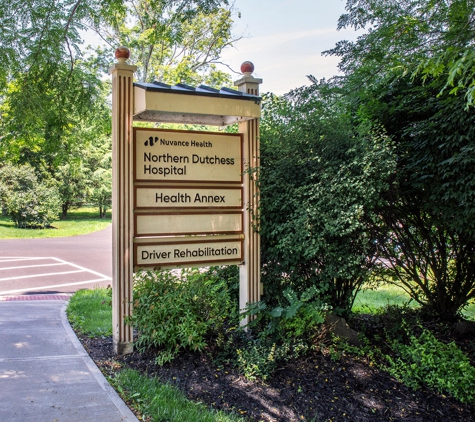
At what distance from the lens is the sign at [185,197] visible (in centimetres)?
518

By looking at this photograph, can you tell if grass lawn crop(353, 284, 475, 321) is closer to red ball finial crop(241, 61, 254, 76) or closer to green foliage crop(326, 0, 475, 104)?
green foliage crop(326, 0, 475, 104)

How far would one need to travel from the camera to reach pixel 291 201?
5098 mm

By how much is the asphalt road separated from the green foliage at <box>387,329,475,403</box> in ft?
23.2

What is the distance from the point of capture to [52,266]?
1302 centimetres

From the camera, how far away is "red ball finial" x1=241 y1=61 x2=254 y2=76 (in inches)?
229

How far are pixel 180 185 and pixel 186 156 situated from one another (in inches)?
13.7

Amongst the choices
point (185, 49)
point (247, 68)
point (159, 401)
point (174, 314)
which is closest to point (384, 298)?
point (247, 68)

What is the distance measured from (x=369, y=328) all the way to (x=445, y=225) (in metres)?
1.61

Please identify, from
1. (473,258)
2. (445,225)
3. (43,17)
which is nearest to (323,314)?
(445,225)

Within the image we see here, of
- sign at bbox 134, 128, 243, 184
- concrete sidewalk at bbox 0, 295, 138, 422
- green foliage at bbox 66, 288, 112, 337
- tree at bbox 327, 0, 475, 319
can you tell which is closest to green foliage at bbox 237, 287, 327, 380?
tree at bbox 327, 0, 475, 319

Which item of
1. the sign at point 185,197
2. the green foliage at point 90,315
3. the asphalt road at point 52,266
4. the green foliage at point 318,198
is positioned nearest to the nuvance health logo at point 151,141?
the sign at point 185,197

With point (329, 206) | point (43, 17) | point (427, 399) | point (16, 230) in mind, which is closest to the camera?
point (427, 399)

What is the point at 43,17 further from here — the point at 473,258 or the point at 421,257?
the point at 473,258

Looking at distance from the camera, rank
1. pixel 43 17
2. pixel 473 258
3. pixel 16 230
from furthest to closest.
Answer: pixel 16 230 < pixel 43 17 < pixel 473 258
